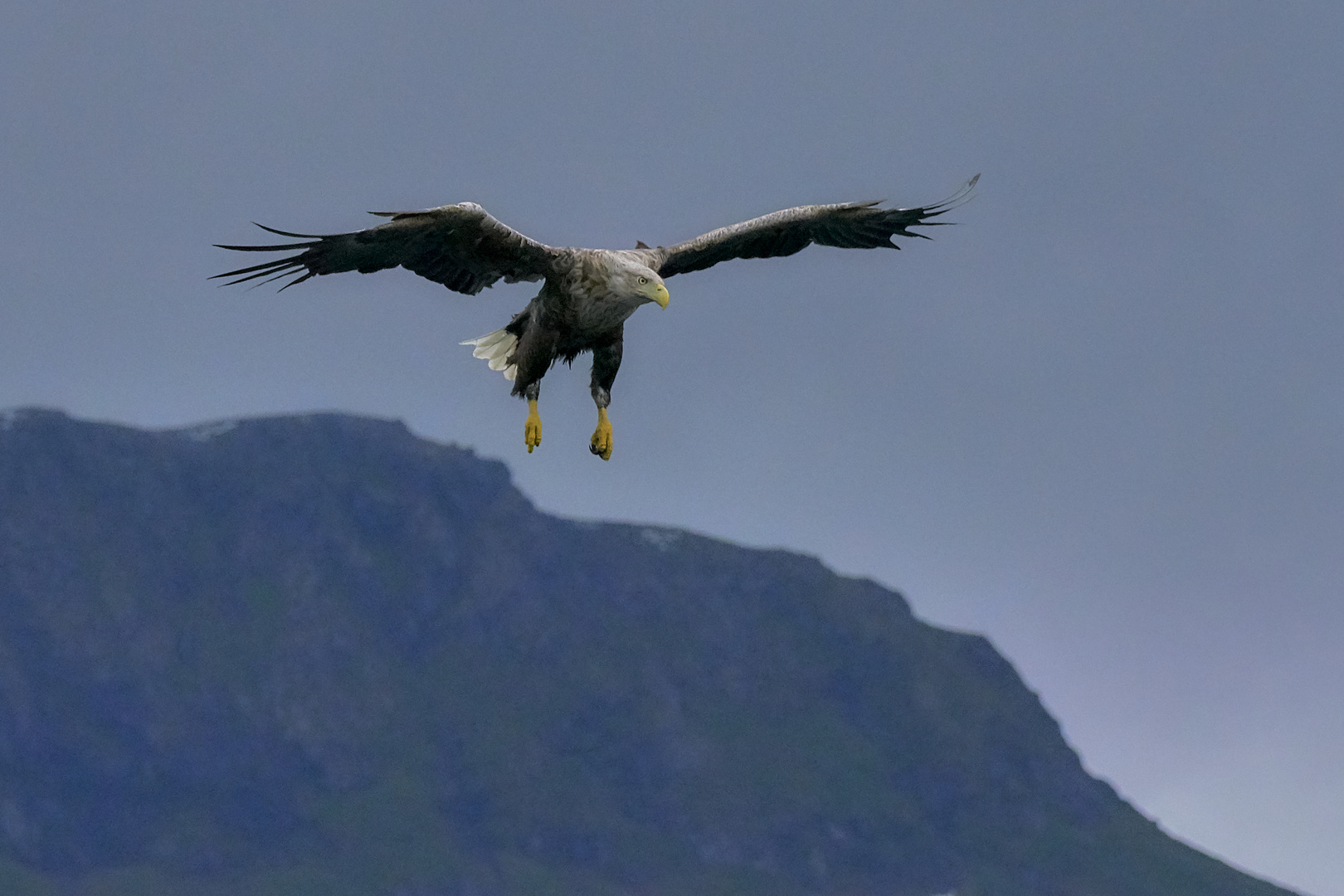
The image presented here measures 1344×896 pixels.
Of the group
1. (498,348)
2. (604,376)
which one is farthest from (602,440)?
(498,348)

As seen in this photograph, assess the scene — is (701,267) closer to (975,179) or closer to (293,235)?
(975,179)

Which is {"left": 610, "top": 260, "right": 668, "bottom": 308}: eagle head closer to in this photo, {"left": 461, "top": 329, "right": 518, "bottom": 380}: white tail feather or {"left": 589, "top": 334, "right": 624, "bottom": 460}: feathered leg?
{"left": 589, "top": 334, "right": 624, "bottom": 460}: feathered leg

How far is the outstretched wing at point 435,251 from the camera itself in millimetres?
24594

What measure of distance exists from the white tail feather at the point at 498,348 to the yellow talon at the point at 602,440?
357 centimetres

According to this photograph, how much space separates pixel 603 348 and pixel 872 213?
648 centimetres

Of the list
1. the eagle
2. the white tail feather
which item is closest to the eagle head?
the eagle

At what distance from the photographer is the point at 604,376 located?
1005 inches

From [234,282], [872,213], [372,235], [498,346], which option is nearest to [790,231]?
[872,213]

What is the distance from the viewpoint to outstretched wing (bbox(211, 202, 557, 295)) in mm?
24594

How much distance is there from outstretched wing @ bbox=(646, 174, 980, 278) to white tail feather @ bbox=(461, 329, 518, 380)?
A: 285 centimetres

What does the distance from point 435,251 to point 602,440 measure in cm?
356

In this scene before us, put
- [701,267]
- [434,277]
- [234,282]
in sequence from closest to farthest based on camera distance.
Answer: [234,282], [434,277], [701,267]

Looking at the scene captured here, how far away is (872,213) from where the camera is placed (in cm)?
2969

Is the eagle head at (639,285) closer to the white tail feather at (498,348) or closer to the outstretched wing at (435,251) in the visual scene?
the outstretched wing at (435,251)
